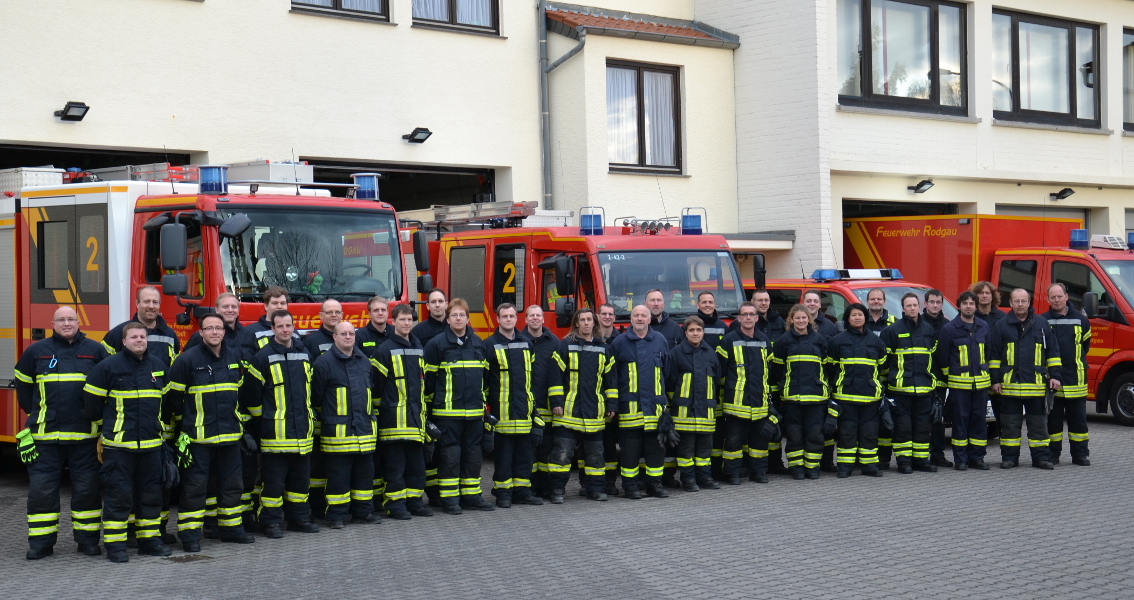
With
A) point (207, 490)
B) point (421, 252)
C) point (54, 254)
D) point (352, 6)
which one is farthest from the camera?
point (352, 6)

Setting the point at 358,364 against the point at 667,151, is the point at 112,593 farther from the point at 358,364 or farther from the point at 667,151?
the point at 667,151

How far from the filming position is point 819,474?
11.0 metres

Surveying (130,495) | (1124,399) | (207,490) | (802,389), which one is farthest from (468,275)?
(1124,399)

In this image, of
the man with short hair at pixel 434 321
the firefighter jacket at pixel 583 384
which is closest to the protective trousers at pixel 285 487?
the man with short hair at pixel 434 321

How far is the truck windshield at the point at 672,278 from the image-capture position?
1140 cm

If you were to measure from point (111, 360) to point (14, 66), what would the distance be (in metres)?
6.86

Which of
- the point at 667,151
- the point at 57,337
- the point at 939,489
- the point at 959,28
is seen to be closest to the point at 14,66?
the point at 57,337

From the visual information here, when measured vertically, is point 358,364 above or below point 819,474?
above

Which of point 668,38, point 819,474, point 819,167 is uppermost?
point 668,38

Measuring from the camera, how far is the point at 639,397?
998 centimetres

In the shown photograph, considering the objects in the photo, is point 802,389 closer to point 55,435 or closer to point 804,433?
point 804,433

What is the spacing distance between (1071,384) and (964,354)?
1116 millimetres

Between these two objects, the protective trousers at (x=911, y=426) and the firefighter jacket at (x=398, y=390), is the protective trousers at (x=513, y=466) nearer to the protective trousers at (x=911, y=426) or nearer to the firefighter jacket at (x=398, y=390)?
the firefighter jacket at (x=398, y=390)

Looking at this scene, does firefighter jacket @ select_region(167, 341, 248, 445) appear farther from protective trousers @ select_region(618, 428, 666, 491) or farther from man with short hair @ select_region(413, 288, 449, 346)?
protective trousers @ select_region(618, 428, 666, 491)
